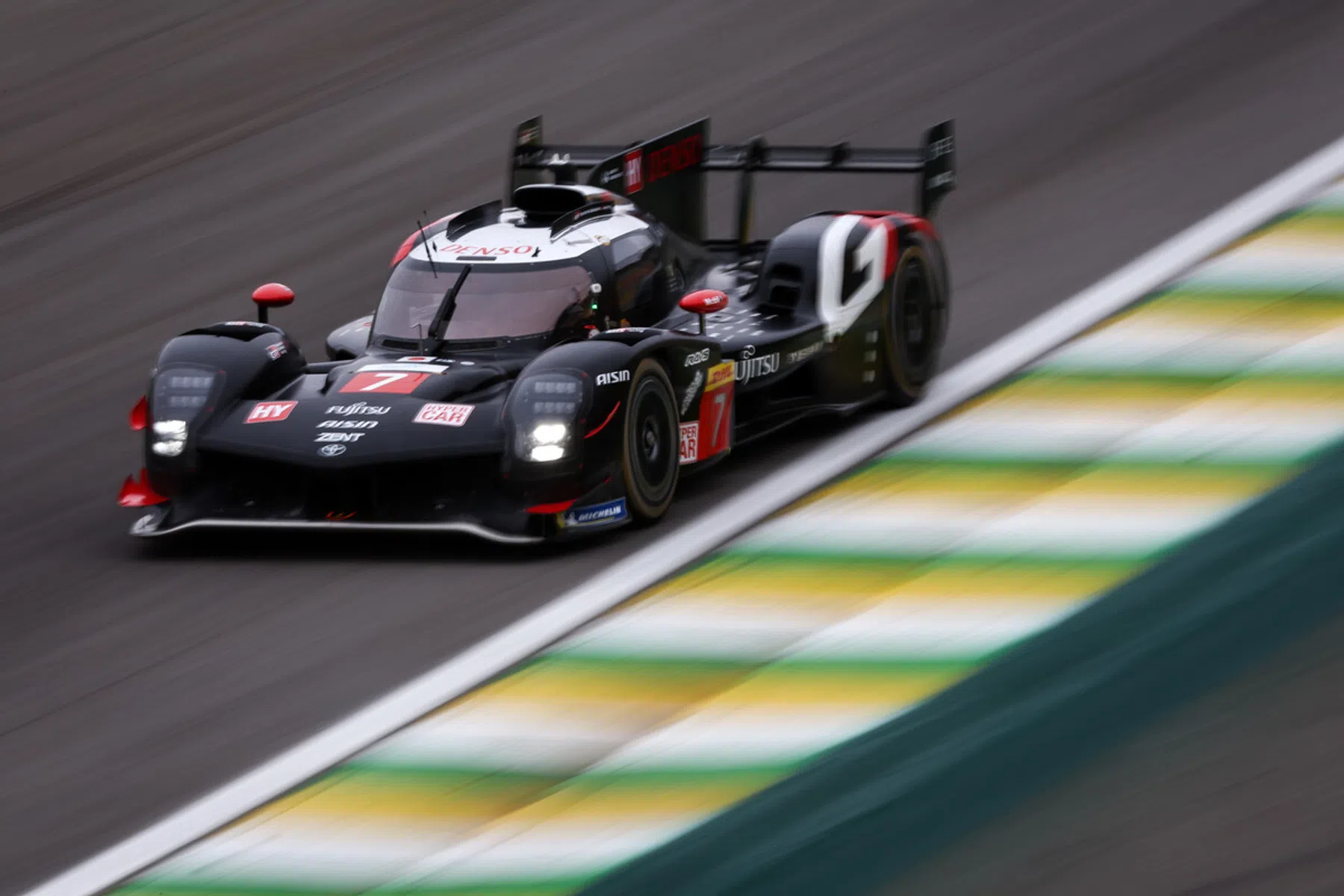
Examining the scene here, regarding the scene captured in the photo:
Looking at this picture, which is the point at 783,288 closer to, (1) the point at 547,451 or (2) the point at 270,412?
(1) the point at 547,451

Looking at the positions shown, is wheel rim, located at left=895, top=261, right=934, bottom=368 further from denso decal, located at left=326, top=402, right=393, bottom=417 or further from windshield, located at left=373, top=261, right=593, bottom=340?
denso decal, located at left=326, top=402, right=393, bottom=417

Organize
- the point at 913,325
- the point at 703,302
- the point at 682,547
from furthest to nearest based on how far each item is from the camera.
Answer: the point at 913,325 < the point at 703,302 < the point at 682,547

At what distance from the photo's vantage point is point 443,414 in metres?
8.95

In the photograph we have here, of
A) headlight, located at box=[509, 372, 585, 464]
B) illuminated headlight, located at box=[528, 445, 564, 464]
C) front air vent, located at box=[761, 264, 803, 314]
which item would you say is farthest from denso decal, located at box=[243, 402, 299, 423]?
front air vent, located at box=[761, 264, 803, 314]

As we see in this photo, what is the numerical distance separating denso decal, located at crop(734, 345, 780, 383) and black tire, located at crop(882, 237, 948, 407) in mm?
852

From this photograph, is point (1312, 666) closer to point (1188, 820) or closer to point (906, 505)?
point (1188, 820)

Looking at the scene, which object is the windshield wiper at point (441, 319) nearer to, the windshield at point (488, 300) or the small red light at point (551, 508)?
the windshield at point (488, 300)

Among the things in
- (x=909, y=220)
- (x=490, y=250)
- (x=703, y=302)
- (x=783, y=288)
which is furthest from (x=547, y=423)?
(x=909, y=220)

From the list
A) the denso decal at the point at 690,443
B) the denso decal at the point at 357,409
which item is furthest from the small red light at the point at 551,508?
the denso decal at the point at 690,443

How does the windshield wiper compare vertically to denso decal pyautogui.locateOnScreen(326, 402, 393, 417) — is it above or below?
above

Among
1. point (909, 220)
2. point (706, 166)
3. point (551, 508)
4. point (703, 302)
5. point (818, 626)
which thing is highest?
point (706, 166)

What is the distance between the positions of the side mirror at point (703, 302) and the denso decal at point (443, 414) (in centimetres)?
125

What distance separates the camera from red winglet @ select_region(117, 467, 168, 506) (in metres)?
9.37

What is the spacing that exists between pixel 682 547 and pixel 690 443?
767 mm
